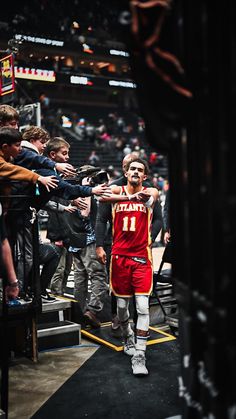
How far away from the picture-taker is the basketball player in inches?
158

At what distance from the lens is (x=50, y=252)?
4523mm

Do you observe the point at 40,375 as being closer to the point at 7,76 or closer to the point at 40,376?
the point at 40,376

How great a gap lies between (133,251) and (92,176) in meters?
0.81

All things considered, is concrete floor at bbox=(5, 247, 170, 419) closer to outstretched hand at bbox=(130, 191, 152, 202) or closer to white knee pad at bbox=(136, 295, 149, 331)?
white knee pad at bbox=(136, 295, 149, 331)

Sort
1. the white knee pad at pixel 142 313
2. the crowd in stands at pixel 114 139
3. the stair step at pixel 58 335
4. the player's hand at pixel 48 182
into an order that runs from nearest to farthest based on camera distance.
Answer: the player's hand at pixel 48 182
the white knee pad at pixel 142 313
the stair step at pixel 58 335
the crowd in stands at pixel 114 139

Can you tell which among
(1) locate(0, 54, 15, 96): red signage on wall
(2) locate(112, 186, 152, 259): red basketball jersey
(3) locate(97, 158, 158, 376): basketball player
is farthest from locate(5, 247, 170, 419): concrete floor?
(1) locate(0, 54, 15, 96): red signage on wall

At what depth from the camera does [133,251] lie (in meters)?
4.12

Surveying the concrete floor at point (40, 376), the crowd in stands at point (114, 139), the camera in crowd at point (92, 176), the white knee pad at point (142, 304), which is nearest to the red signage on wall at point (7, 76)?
the camera in crowd at point (92, 176)

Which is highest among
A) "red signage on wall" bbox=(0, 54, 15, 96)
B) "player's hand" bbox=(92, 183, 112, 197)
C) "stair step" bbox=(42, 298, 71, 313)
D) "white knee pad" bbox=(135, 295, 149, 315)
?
"red signage on wall" bbox=(0, 54, 15, 96)

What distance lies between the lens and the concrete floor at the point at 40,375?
10.9 feet

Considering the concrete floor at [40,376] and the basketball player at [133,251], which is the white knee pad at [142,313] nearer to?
the basketball player at [133,251]

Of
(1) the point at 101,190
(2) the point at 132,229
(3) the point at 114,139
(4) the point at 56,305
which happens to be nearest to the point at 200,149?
(1) the point at 101,190

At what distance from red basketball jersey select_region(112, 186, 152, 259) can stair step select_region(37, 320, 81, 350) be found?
1022mm

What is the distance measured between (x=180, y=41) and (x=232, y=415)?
140cm
